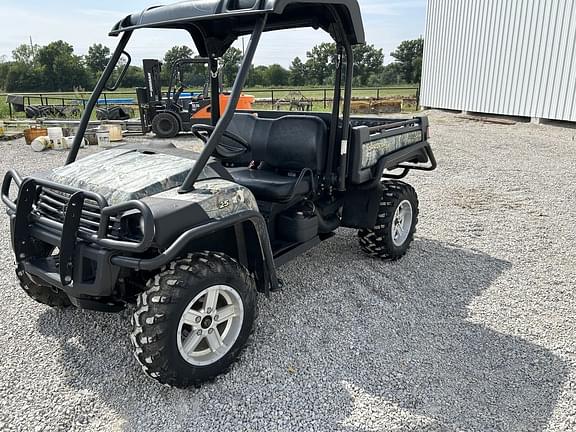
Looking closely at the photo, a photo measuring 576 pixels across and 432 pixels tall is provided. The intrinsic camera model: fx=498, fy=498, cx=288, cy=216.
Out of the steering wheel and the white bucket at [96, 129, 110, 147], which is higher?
the steering wheel

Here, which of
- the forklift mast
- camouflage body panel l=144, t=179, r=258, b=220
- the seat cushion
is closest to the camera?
camouflage body panel l=144, t=179, r=258, b=220

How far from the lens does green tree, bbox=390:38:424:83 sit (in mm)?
50438

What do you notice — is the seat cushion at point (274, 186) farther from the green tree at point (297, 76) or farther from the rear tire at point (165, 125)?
the green tree at point (297, 76)

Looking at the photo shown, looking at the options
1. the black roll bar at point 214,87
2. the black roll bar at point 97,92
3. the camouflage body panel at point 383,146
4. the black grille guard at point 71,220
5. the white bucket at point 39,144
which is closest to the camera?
the black grille guard at point 71,220

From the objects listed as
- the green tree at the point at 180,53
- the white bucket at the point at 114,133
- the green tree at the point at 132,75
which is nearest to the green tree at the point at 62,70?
the green tree at the point at 132,75

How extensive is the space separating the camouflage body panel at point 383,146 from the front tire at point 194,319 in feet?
4.94

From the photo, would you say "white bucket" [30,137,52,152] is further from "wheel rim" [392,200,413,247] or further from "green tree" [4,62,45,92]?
"green tree" [4,62,45,92]

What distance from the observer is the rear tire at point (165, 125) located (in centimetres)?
1193

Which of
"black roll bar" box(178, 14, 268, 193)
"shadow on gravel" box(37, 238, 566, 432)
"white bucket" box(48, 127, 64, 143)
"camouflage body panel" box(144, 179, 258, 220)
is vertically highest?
"black roll bar" box(178, 14, 268, 193)

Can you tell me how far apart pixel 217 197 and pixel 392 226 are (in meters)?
Answer: 2.01

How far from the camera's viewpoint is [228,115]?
8.31 ft

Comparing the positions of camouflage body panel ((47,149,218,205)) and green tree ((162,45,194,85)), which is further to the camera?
green tree ((162,45,194,85))

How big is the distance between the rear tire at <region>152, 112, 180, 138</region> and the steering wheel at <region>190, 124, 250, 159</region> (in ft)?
28.4

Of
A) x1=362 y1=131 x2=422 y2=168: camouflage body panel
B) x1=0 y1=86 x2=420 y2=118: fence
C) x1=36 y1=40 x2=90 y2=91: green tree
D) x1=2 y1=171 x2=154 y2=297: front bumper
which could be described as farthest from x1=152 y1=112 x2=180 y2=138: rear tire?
x1=36 y1=40 x2=90 y2=91: green tree
